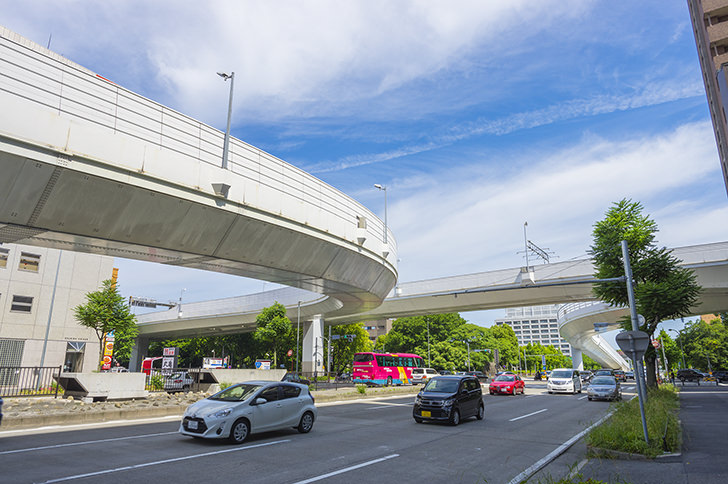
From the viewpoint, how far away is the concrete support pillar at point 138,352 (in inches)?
3305

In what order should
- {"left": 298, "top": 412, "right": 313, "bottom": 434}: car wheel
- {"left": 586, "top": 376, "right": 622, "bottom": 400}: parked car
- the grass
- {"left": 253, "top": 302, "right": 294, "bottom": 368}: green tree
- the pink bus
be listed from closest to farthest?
the grass
{"left": 298, "top": 412, "right": 313, "bottom": 434}: car wheel
{"left": 586, "top": 376, "right": 622, "bottom": 400}: parked car
the pink bus
{"left": 253, "top": 302, "right": 294, "bottom": 368}: green tree

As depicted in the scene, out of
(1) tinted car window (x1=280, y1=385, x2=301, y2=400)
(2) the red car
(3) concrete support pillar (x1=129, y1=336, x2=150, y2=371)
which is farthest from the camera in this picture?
(3) concrete support pillar (x1=129, y1=336, x2=150, y2=371)

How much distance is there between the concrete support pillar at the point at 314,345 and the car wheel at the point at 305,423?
33000 mm

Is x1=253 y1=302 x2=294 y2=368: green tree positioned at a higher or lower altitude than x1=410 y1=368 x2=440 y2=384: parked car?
higher

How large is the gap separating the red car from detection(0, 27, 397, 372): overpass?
1784 cm

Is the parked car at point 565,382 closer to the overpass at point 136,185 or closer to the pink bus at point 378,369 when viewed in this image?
the pink bus at point 378,369

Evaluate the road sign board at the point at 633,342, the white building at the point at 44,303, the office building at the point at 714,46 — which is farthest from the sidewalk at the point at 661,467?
the white building at the point at 44,303

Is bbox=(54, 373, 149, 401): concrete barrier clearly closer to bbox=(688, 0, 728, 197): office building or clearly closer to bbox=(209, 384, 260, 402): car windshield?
bbox=(209, 384, 260, 402): car windshield

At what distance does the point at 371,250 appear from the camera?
26375 mm

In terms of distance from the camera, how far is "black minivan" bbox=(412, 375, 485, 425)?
15266 millimetres

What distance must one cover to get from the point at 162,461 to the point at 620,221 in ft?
87.6

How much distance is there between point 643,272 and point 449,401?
56.1ft

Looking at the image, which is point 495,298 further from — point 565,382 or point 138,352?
point 138,352

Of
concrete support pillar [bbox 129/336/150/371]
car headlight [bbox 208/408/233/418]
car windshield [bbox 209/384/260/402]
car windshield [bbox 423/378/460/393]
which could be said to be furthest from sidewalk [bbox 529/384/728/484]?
concrete support pillar [bbox 129/336/150/371]
